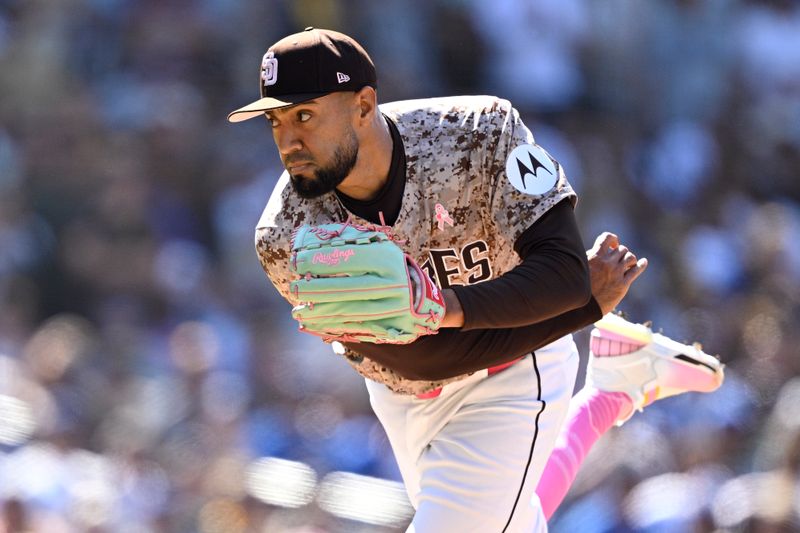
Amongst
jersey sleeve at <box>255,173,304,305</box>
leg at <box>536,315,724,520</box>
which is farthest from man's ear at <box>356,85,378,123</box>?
leg at <box>536,315,724,520</box>

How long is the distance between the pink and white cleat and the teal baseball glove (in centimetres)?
150

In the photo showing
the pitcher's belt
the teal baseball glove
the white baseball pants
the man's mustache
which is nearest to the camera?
the teal baseball glove

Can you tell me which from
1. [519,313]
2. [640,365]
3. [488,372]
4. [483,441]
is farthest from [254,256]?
[519,313]

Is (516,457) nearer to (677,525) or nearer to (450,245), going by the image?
(450,245)

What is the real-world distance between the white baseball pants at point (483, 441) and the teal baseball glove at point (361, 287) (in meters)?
0.57

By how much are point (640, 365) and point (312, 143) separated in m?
1.75

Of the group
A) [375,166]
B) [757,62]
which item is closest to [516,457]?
[375,166]

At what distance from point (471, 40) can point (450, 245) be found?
4886 millimetres

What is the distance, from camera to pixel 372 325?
290 cm

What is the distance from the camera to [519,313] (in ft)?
9.80

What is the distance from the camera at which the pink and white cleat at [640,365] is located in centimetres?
426

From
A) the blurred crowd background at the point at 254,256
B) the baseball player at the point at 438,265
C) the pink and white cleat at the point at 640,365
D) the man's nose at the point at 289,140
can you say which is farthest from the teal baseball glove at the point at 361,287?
the blurred crowd background at the point at 254,256

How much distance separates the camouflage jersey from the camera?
317cm

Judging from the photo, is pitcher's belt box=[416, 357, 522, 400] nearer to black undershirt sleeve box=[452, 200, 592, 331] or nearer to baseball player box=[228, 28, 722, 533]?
baseball player box=[228, 28, 722, 533]
